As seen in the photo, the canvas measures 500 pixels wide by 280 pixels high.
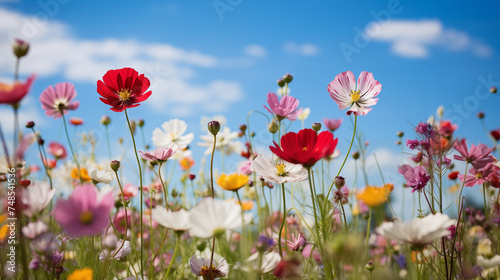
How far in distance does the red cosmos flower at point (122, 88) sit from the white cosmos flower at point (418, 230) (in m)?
0.57

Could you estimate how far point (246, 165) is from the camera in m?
1.25

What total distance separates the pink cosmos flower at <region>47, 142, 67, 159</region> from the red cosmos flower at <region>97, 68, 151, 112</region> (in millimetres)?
1174

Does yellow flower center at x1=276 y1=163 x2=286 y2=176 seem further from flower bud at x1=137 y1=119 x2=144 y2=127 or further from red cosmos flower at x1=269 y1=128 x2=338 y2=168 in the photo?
flower bud at x1=137 y1=119 x2=144 y2=127

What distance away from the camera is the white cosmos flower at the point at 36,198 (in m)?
0.61

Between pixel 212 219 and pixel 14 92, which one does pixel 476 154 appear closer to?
pixel 212 219

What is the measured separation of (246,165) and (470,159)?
0.62m

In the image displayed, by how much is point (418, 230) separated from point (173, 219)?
0.36m

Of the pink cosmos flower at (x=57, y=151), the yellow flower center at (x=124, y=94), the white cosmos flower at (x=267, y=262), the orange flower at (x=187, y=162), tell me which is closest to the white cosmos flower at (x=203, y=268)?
the white cosmos flower at (x=267, y=262)

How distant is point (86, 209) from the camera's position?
51 centimetres

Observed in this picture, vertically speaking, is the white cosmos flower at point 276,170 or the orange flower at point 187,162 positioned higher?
the orange flower at point 187,162

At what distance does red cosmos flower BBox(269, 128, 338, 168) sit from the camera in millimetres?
641

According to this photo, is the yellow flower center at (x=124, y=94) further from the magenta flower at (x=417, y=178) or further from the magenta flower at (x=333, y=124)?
the magenta flower at (x=333, y=124)

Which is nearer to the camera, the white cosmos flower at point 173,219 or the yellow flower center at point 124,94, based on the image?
the white cosmos flower at point 173,219

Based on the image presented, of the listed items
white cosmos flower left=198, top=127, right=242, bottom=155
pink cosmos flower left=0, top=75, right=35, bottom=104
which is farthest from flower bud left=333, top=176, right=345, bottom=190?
white cosmos flower left=198, top=127, right=242, bottom=155
